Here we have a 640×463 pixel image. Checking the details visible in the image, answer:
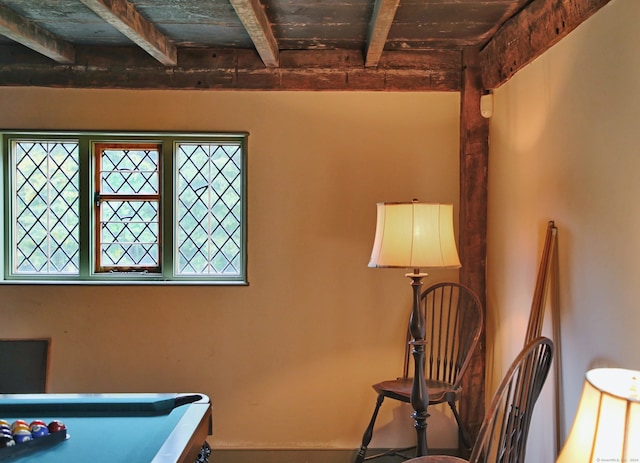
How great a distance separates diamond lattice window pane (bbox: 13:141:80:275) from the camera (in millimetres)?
2955

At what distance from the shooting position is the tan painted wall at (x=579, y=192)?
1511 mm

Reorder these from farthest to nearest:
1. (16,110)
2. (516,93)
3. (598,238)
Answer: (16,110), (516,93), (598,238)

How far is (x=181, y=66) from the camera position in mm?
2863

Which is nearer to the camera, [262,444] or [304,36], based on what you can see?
[304,36]

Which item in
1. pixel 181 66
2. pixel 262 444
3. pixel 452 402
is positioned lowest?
pixel 262 444

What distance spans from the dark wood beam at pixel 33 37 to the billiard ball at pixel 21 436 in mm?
1865

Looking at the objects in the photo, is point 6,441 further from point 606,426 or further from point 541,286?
point 541,286

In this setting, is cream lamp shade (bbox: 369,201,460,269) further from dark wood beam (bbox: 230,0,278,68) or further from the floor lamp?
dark wood beam (bbox: 230,0,278,68)

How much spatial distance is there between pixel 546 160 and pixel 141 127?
2.29m

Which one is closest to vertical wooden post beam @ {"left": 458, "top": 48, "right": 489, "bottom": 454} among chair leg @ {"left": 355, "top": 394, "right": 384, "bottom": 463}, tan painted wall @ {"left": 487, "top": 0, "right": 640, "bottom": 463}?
tan painted wall @ {"left": 487, "top": 0, "right": 640, "bottom": 463}

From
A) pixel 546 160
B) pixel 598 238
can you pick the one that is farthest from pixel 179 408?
pixel 546 160

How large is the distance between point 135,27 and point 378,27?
120 centimetres

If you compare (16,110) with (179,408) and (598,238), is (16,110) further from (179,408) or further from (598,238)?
Result: (598,238)

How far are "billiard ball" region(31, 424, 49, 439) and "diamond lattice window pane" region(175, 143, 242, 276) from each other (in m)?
1.47
